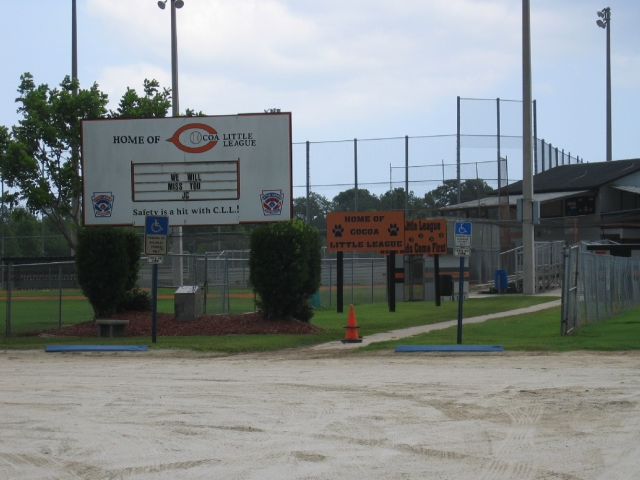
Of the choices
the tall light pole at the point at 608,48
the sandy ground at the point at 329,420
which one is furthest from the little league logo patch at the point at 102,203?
the tall light pole at the point at 608,48

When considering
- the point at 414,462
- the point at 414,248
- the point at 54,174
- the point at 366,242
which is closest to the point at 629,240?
the point at 414,248

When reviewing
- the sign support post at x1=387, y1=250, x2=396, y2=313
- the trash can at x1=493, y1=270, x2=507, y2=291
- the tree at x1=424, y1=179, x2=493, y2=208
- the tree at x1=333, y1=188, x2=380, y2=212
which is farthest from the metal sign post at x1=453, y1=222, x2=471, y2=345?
the tree at x1=333, y1=188, x2=380, y2=212

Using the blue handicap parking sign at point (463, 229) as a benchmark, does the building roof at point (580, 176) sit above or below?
above

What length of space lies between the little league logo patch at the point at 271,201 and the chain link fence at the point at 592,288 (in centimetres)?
806

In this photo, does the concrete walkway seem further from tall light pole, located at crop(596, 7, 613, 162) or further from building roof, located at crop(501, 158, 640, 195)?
tall light pole, located at crop(596, 7, 613, 162)

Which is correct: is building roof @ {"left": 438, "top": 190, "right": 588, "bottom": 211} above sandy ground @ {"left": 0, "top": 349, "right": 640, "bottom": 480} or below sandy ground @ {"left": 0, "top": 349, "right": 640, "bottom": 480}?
above

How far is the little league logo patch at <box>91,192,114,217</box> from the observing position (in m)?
22.8

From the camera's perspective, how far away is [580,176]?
60.7 metres

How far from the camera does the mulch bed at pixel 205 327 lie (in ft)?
67.7

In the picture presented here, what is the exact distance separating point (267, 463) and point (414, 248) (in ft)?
76.0

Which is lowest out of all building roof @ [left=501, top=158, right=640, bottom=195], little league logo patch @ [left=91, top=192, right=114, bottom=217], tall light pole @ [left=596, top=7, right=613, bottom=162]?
little league logo patch @ [left=91, top=192, right=114, bottom=217]

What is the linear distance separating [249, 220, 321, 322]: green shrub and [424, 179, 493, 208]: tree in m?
33.0

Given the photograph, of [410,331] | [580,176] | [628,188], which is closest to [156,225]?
[410,331]

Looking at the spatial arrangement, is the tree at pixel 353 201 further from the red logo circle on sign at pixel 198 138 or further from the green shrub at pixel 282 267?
the green shrub at pixel 282 267
